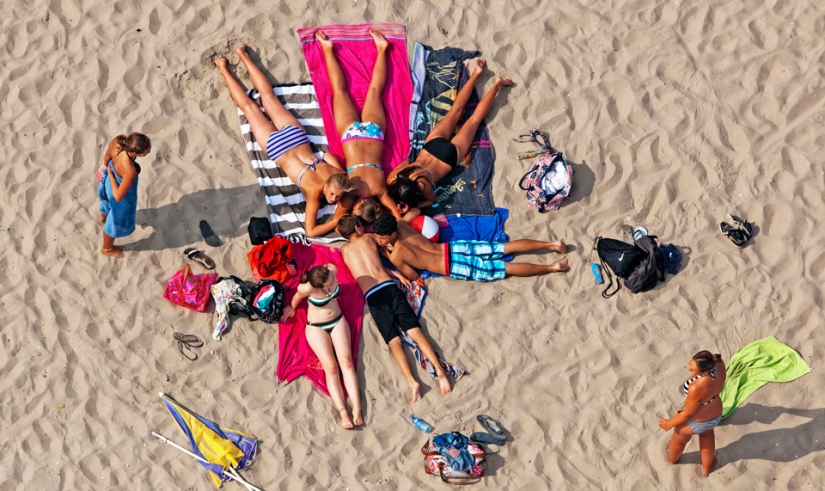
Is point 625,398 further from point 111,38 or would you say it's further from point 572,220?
point 111,38

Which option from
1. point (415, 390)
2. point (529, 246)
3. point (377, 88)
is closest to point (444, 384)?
point (415, 390)

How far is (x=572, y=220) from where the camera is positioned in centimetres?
827

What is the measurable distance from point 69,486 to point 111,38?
5022mm

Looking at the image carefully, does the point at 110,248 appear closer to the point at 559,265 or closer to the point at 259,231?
the point at 259,231

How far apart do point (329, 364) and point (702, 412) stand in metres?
3.57

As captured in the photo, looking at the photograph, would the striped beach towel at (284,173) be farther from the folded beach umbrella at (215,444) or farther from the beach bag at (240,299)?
the folded beach umbrella at (215,444)

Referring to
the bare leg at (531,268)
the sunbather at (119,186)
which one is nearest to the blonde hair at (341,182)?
the sunbather at (119,186)

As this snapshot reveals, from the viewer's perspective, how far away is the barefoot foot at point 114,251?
782cm

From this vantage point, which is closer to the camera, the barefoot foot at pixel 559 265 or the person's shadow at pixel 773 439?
the person's shadow at pixel 773 439

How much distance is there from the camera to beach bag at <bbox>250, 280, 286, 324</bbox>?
295 inches

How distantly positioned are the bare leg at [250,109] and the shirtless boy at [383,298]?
1.49m

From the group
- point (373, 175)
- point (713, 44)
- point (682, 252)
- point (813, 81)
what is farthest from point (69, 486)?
point (813, 81)

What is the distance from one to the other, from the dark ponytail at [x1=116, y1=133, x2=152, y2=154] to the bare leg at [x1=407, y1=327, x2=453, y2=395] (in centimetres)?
319

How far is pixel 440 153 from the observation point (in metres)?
8.23
